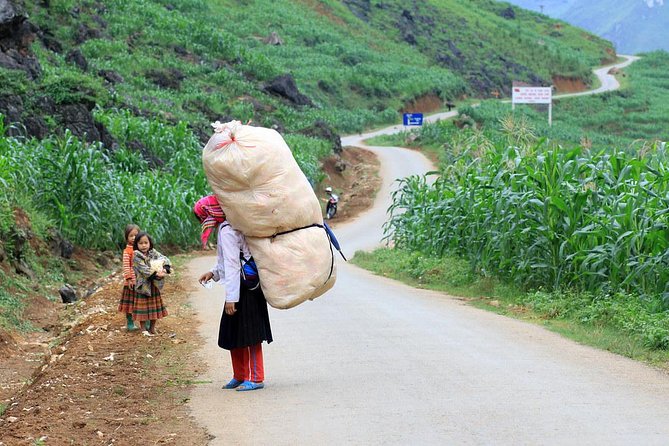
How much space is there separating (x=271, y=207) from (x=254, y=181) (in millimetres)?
237

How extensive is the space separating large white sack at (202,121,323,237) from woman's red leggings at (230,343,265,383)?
1002mm

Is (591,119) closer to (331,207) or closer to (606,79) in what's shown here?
(606,79)

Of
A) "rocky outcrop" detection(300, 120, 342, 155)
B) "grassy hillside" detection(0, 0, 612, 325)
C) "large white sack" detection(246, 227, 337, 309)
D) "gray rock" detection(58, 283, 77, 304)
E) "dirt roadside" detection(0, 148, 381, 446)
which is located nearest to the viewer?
"dirt roadside" detection(0, 148, 381, 446)

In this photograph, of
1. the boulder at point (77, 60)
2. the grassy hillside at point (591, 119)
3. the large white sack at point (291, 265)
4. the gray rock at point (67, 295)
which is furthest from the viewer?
the grassy hillside at point (591, 119)

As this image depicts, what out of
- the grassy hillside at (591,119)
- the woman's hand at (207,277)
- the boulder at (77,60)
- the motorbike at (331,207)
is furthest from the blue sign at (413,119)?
the woman's hand at (207,277)

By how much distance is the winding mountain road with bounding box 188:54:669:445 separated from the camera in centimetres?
646

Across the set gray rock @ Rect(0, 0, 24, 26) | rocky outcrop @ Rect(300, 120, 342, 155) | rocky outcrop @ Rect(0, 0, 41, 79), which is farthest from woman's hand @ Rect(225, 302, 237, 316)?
rocky outcrop @ Rect(300, 120, 342, 155)

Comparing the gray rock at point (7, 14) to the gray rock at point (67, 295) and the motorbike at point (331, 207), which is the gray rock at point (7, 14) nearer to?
the motorbike at point (331, 207)

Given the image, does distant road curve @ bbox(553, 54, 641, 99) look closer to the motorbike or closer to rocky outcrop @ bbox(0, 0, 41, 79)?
the motorbike

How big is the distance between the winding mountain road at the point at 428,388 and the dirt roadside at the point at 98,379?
10.4 inches

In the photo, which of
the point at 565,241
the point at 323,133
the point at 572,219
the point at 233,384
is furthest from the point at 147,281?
the point at 323,133

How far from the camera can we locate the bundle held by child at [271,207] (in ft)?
25.7

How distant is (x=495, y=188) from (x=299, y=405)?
27.5 ft

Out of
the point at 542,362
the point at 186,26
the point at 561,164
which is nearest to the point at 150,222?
the point at 561,164
